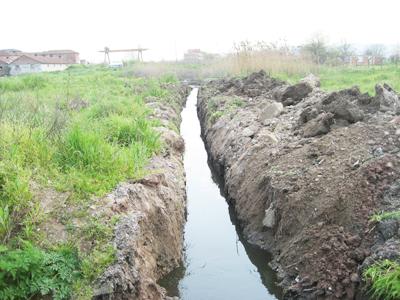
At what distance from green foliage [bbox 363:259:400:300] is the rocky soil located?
192mm

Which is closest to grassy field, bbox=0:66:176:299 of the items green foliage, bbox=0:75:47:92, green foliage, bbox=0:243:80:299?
green foliage, bbox=0:243:80:299

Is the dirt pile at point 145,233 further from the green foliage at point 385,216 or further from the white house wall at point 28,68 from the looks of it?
the white house wall at point 28,68

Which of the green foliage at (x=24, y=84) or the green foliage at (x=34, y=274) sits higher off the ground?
the green foliage at (x=24, y=84)

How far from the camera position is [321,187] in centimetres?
646

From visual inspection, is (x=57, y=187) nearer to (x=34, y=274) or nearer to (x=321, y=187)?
(x=34, y=274)

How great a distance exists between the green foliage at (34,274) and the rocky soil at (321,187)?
9.27 ft

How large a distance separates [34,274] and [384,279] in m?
3.50

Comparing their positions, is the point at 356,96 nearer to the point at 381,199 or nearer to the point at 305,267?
the point at 381,199

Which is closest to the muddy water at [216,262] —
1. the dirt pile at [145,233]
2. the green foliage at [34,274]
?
the dirt pile at [145,233]

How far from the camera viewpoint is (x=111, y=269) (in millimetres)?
4895

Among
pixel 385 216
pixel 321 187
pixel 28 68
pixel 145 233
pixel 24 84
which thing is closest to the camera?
pixel 385 216

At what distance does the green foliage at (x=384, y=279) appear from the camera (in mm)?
4133

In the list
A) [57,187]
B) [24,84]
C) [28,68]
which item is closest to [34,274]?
[57,187]

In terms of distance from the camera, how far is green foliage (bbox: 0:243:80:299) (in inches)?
169
